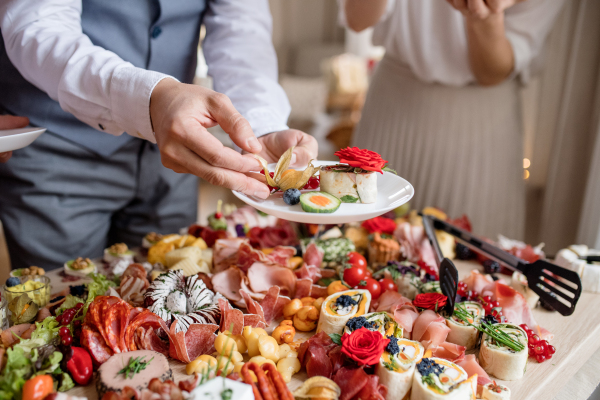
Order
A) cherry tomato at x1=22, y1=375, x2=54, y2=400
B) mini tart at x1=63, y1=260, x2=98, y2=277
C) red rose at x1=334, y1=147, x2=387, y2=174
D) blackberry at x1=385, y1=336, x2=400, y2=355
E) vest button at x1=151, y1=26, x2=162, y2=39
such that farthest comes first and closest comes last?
vest button at x1=151, y1=26, x2=162, y2=39 < mini tart at x1=63, y1=260, x2=98, y2=277 < red rose at x1=334, y1=147, x2=387, y2=174 < blackberry at x1=385, y1=336, x2=400, y2=355 < cherry tomato at x1=22, y1=375, x2=54, y2=400

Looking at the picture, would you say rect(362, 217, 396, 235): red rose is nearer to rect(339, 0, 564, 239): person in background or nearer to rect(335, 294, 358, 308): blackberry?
rect(335, 294, 358, 308): blackberry

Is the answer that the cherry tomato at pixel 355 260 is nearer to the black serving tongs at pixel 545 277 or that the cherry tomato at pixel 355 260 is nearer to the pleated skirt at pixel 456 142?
the black serving tongs at pixel 545 277

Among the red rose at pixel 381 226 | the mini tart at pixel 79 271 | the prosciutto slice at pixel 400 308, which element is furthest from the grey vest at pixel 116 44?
the prosciutto slice at pixel 400 308

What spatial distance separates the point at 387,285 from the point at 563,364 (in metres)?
0.41

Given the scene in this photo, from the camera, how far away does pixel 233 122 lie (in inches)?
35.5

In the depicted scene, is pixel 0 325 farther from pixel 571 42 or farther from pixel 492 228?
pixel 571 42

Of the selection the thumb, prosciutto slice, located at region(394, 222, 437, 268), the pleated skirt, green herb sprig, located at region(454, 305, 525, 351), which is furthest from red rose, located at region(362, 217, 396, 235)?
the thumb

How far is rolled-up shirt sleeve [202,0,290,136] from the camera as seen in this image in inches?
53.7

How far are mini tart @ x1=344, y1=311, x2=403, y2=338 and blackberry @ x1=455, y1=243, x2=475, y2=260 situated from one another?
0.54m

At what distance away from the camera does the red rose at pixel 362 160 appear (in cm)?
96

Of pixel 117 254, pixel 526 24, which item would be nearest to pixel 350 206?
pixel 117 254

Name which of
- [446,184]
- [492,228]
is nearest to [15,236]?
[446,184]

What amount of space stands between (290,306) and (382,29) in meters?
1.37

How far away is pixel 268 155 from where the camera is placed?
Result: 121 cm
